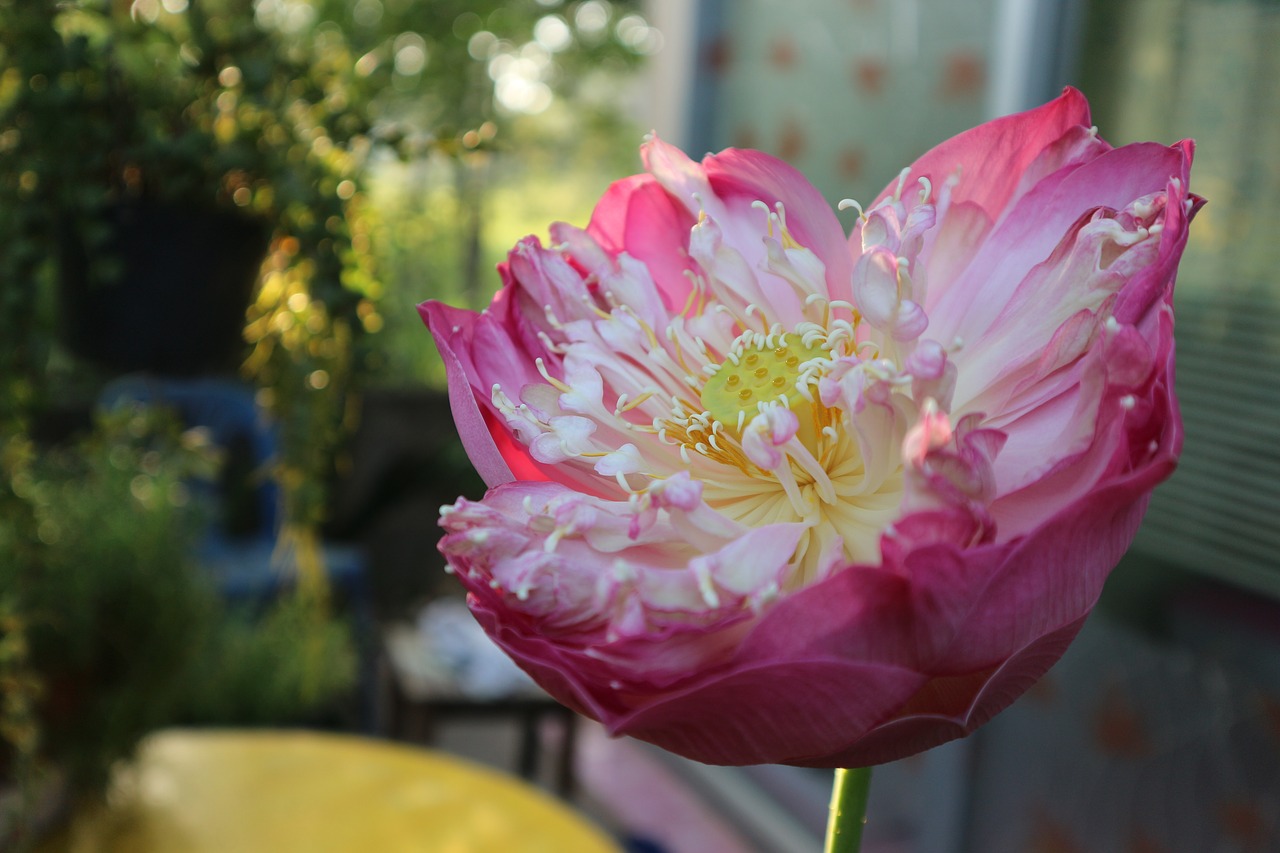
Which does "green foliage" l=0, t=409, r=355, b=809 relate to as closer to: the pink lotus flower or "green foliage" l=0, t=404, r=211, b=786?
"green foliage" l=0, t=404, r=211, b=786

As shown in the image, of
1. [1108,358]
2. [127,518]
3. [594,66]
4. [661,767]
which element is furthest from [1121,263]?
[594,66]

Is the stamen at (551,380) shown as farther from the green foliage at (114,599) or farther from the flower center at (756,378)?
the green foliage at (114,599)

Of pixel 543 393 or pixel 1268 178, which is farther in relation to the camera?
pixel 1268 178

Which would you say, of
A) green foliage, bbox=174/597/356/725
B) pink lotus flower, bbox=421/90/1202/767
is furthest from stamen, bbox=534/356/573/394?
green foliage, bbox=174/597/356/725

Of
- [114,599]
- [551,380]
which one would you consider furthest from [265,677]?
[551,380]

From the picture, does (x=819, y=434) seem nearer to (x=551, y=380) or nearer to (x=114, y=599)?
(x=551, y=380)

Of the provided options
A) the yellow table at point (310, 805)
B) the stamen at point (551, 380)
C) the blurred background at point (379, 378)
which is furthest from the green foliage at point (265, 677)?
the stamen at point (551, 380)

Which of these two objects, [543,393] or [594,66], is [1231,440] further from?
[594,66]
